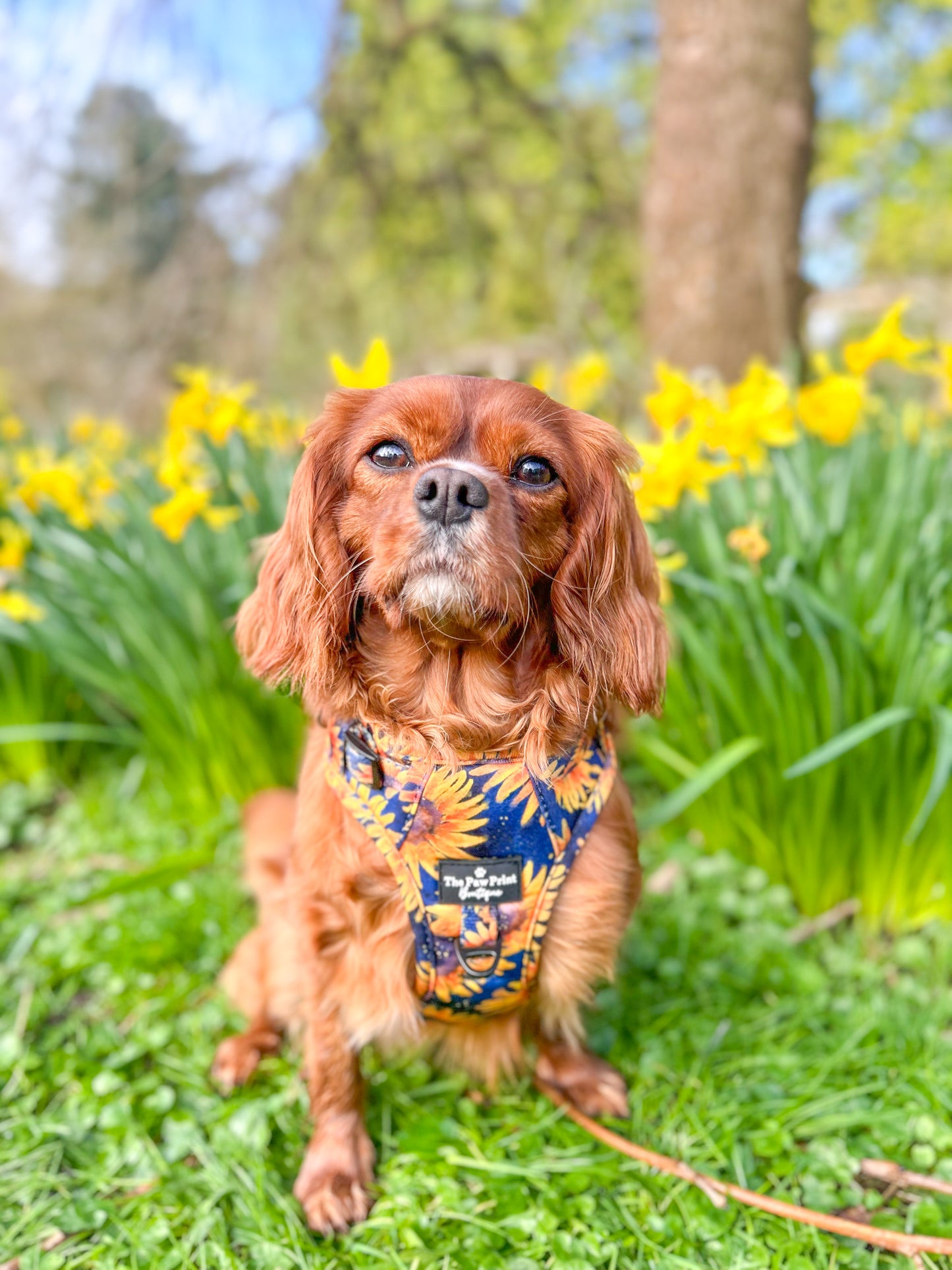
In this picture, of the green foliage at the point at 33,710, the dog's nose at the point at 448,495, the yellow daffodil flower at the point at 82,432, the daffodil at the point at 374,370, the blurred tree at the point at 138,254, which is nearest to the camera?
the dog's nose at the point at 448,495

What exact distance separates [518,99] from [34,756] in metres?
6.10

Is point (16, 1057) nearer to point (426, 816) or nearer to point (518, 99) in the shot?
point (426, 816)

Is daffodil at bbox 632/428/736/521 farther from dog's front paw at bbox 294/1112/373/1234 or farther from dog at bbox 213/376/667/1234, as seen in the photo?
dog's front paw at bbox 294/1112/373/1234

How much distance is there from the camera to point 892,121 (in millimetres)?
9195

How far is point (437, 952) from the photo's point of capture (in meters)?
1.56

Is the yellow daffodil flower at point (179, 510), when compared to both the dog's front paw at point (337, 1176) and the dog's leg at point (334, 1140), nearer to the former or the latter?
the dog's leg at point (334, 1140)

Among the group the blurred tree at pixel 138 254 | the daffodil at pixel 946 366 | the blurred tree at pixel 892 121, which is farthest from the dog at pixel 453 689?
the blurred tree at pixel 892 121

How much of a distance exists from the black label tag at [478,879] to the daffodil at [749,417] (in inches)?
46.6

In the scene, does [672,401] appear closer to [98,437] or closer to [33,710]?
[33,710]

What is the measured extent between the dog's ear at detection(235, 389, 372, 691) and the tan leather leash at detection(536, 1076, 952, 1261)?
1.11m

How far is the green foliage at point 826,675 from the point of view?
2.10 meters

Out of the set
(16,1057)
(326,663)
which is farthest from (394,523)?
(16,1057)

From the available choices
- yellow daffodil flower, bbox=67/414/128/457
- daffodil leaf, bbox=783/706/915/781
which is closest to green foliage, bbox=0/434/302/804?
yellow daffodil flower, bbox=67/414/128/457

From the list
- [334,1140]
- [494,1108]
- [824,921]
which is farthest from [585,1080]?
[824,921]
